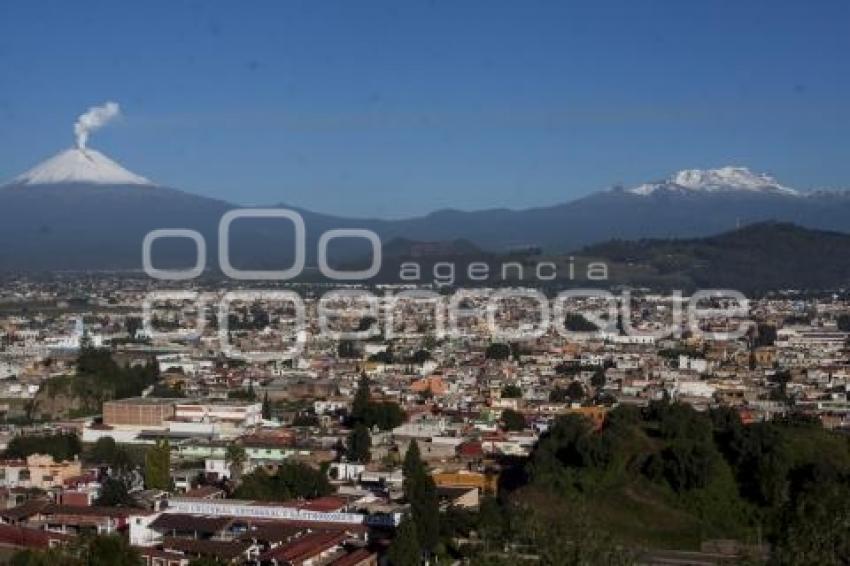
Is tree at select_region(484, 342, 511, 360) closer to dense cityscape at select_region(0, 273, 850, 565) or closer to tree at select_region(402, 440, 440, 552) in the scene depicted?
dense cityscape at select_region(0, 273, 850, 565)

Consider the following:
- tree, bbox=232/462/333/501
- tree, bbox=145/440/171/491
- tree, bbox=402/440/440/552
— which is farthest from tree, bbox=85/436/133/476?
tree, bbox=402/440/440/552

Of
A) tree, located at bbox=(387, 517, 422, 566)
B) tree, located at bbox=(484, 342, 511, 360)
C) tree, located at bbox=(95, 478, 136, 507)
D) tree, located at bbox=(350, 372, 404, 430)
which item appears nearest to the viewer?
tree, located at bbox=(387, 517, 422, 566)

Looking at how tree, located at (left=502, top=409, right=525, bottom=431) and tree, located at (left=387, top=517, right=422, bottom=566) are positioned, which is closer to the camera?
tree, located at (left=387, top=517, right=422, bottom=566)

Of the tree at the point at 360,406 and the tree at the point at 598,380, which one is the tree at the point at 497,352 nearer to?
the tree at the point at 598,380

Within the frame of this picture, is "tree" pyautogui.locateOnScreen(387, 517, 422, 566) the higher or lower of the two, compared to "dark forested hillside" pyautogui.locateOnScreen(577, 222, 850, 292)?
lower

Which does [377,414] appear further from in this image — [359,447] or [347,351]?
[347,351]

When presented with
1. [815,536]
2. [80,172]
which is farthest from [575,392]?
[80,172]

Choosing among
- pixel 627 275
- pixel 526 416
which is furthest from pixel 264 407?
pixel 627 275
